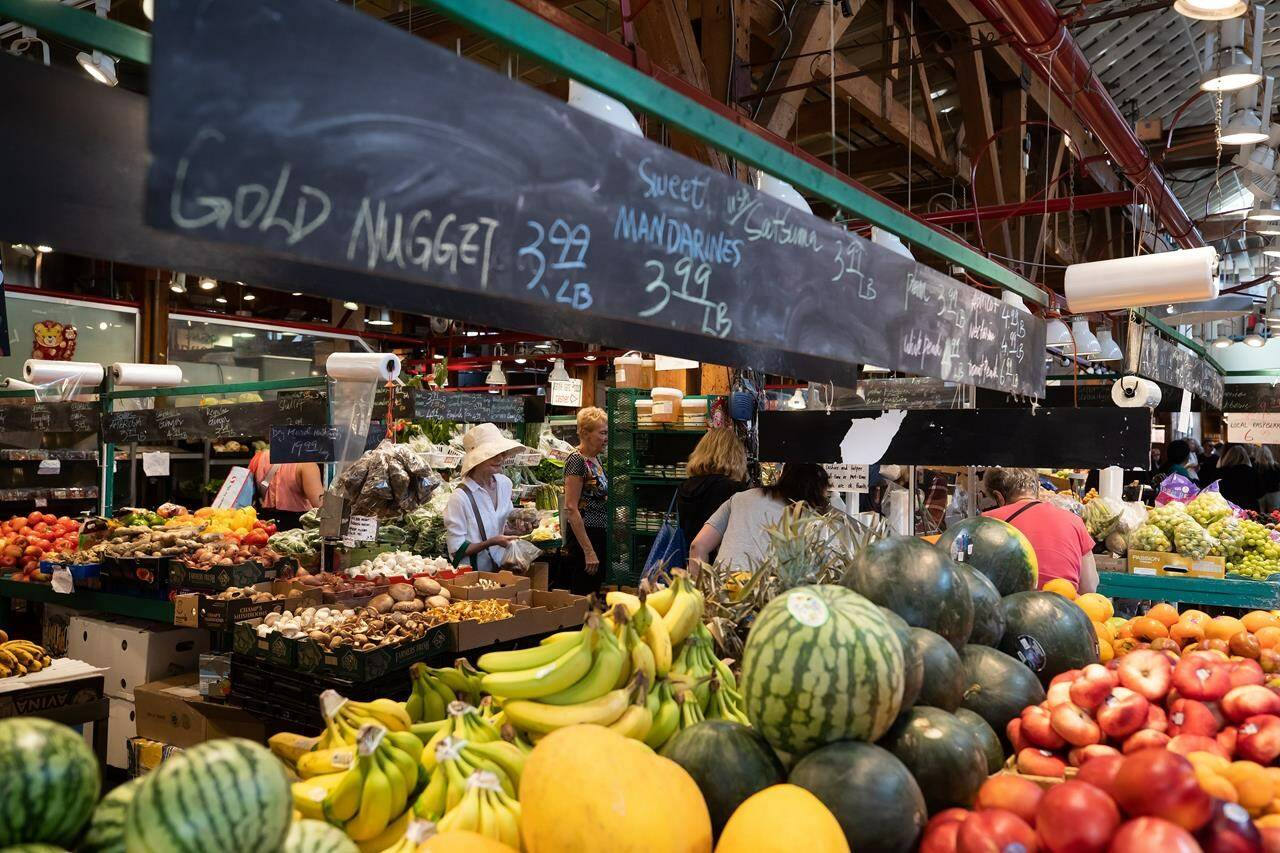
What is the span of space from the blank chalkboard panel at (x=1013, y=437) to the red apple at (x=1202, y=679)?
1654 millimetres

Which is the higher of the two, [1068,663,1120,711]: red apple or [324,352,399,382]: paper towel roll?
[324,352,399,382]: paper towel roll

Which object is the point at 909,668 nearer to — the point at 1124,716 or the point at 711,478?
the point at 1124,716

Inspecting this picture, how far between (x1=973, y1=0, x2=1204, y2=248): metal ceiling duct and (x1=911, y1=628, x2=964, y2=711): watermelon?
324 centimetres

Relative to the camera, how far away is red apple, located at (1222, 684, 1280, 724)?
1680 millimetres

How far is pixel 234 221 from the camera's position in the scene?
1.12 meters

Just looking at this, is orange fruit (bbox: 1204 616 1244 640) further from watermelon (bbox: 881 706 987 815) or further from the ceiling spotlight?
the ceiling spotlight

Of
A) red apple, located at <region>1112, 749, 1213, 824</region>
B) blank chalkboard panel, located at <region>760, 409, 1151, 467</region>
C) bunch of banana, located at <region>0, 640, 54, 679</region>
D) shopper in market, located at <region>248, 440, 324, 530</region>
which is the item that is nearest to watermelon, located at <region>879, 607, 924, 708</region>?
red apple, located at <region>1112, 749, 1213, 824</region>

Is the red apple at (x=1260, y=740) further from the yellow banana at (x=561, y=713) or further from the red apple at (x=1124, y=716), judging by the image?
the yellow banana at (x=561, y=713)

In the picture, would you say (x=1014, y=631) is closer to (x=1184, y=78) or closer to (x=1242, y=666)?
(x=1242, y=666)

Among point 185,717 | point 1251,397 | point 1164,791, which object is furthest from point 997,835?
point 1251,397

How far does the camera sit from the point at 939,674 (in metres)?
1.69

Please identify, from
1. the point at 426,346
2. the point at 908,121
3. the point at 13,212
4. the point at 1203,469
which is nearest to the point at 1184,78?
the point at 908,121

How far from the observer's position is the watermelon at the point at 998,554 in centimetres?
255

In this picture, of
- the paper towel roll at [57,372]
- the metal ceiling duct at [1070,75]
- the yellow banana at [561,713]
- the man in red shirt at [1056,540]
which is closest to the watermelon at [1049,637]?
the yellow banana at [561,713]
